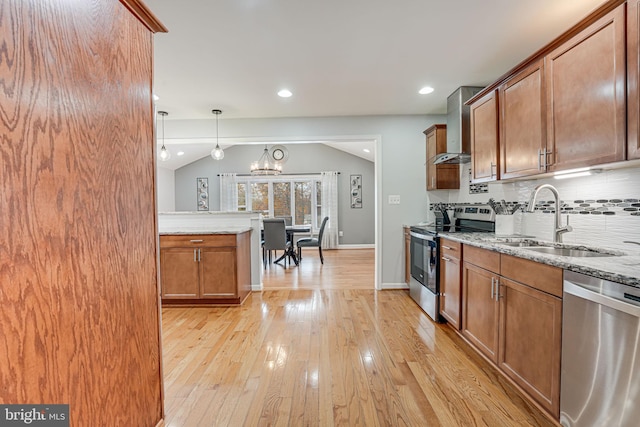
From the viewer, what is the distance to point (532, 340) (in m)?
1.59

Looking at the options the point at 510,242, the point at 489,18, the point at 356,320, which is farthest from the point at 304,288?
the point at 489,18

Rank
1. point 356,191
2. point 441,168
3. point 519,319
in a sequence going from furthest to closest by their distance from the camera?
1. point 356,191
2. point 441,168
3. point 519,319

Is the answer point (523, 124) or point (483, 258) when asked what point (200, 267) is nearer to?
point (483, 258)

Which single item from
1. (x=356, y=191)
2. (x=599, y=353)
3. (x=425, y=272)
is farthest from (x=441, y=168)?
(x=356, y=191)

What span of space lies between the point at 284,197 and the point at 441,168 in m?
5.13

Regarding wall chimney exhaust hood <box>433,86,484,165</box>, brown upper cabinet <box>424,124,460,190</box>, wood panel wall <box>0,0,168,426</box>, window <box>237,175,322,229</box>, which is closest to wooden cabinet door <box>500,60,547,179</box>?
wall chimney exhaust hood <box>433,86,484,165</box>

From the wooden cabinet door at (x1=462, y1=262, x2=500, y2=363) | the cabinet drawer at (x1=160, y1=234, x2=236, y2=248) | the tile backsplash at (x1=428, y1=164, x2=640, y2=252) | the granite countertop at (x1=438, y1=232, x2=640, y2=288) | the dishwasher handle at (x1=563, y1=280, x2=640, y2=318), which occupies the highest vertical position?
the tile backsplash at (x1=428, y1=164, x2=640, y2=252)

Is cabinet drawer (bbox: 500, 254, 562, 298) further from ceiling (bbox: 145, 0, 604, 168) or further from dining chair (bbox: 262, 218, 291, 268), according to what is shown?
dining chair (bbox: 262, 218, 291, 268)

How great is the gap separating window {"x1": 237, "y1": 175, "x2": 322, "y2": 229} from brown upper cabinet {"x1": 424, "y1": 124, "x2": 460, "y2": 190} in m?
4.58

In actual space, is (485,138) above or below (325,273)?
above

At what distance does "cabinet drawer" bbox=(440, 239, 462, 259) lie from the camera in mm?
2443

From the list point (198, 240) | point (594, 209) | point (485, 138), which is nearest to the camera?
point (594, 209)

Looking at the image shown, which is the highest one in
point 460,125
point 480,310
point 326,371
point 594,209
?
point 460,125

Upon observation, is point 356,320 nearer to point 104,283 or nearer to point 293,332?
point 293,332
